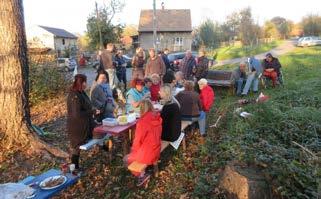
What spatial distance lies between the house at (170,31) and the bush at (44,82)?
36602 millimetres

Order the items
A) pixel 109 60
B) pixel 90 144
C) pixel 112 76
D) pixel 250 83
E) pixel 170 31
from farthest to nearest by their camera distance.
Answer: pixel 170 31, pixel 250 83, pixel 112 76, pixel 109 60, pixel 90 144

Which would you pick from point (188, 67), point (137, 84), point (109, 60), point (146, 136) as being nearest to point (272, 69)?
point (188, 67)

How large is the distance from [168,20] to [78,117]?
46.5 metres

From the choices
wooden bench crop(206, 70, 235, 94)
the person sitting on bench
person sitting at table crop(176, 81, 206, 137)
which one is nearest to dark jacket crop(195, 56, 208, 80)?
wooden bench crop(206, 70, 235, 94)

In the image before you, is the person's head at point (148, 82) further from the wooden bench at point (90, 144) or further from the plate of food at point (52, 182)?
the plate of food at point (52, 182)

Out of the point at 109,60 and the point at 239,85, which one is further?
the point at 239,85

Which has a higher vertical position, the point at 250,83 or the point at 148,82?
the point at 148,82

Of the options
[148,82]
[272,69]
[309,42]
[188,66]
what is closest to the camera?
[148,82]

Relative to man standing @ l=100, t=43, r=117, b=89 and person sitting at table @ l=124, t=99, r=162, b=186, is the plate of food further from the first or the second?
man standing @ l=100, t=43, r=117, b=89

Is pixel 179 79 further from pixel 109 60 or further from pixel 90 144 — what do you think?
pixel 90 144

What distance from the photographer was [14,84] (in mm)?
6699

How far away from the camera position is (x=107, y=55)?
11.0 meters

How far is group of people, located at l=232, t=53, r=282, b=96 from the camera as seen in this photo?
12.0m

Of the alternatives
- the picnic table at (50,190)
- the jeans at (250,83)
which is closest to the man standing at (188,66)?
the jeans at (250,83)
